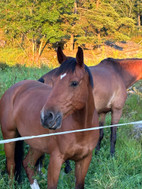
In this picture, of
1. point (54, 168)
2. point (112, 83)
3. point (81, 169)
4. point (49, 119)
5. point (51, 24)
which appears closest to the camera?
point (49, 119)

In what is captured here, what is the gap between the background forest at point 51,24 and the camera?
66.5 ft

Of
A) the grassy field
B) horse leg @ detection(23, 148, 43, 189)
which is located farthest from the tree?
horse leg @ detection(23, 148, 43, 189)

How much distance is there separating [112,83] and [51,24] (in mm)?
18891

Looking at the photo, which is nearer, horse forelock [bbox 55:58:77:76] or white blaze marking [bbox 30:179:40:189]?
horse forelock [bbox 55:58:77:76]

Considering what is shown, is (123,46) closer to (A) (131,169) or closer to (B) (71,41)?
(B) (71,41)

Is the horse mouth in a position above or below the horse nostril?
below

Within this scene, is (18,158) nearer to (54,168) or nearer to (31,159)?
(31,159)

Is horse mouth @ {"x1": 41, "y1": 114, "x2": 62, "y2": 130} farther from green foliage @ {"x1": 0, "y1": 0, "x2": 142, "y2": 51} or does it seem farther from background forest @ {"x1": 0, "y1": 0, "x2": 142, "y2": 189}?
green foliage @ {"x1": 0, "y1": 0, "x2": 142, "y2": 51}

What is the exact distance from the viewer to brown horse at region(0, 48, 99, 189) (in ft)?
6.61

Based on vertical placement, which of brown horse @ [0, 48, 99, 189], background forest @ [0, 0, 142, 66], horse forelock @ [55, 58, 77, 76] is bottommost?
brown horse @ [0, 48, 99, 189]

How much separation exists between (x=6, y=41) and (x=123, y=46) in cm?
1440

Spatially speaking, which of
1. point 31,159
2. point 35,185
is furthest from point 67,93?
point 35,185

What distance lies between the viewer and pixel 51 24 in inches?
874

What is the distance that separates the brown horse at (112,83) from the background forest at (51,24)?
53.5ft
